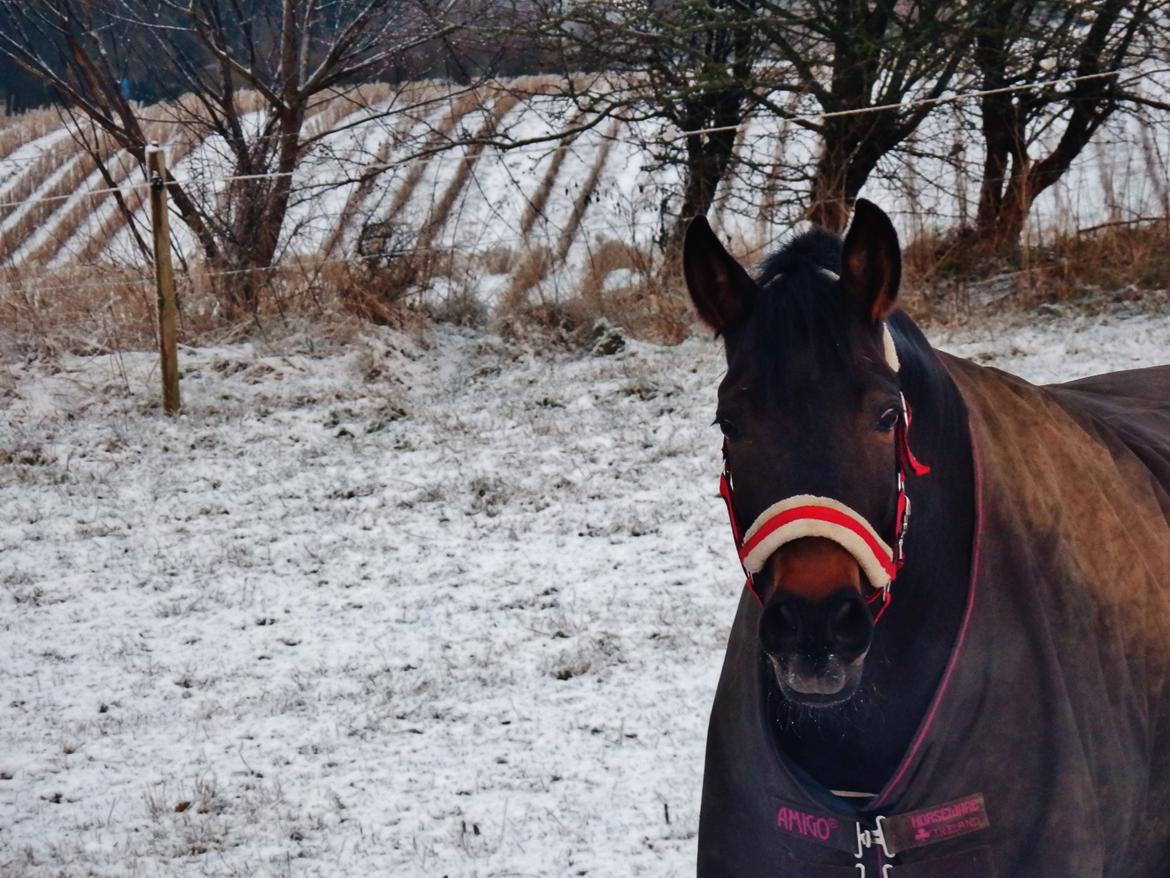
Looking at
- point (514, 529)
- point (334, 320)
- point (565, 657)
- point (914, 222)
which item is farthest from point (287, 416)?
point (914, 222)

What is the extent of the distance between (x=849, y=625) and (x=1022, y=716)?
0.42m

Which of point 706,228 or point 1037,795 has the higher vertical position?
point 706,228

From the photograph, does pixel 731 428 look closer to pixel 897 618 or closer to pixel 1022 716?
pixel 897 618

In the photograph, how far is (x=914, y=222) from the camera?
8164 mm

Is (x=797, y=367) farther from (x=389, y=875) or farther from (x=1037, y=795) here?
(x=389, y=875)

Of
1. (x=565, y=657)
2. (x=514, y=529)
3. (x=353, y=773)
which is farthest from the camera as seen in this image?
(x=514, y=529)

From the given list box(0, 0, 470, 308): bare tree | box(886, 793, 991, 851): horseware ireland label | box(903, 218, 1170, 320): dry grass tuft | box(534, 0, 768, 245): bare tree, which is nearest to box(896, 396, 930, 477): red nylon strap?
box(886, 793, 991, 851): horseware ireland label

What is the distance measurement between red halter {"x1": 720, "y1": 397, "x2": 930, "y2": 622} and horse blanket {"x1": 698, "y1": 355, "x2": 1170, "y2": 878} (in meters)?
0.19

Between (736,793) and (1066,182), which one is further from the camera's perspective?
(1066,182)

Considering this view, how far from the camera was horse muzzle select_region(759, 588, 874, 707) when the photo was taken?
5.17ft

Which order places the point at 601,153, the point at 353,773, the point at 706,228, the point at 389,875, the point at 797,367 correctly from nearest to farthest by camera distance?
1. the point at 797,367
2. the point at 706,228
3. the point at 389,875
4. the point at 353,773
5. the point at 601,153

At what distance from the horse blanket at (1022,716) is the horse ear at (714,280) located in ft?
1.49

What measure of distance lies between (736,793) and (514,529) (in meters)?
3.49

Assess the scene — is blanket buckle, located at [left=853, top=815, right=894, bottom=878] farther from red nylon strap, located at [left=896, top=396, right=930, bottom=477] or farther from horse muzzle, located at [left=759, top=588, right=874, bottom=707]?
red nylon strap, located at [left=896, top=396, right=930, bottom=477]
